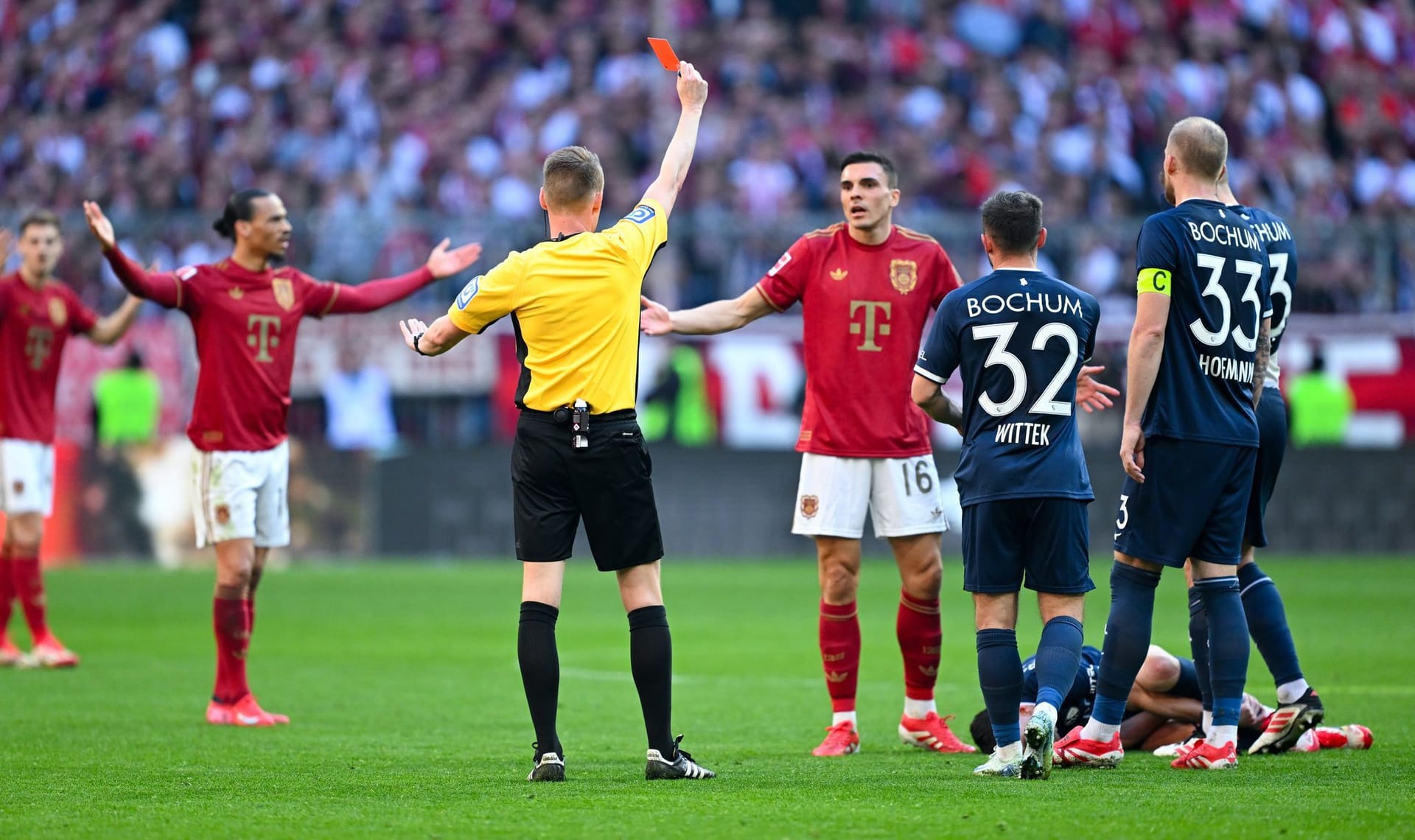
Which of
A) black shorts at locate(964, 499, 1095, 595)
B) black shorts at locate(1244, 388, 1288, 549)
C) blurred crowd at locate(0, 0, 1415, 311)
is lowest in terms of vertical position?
black shorts at locate(964, 499, 1095, 595)

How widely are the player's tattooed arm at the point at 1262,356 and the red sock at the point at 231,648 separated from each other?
5.13 metres

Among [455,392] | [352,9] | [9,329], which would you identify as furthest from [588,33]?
[9,329]

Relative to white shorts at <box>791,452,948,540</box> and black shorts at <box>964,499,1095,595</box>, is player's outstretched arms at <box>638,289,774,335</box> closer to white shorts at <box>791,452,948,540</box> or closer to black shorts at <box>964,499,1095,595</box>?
white shorts at <box>791,452,948,540</box>

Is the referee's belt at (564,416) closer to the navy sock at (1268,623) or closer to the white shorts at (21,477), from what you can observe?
the navy sock at (1268,623)

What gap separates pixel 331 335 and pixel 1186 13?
14117 millimetres

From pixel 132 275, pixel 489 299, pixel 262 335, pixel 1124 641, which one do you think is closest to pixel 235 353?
pixel 262 335

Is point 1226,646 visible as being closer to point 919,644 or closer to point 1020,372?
point 1020,372

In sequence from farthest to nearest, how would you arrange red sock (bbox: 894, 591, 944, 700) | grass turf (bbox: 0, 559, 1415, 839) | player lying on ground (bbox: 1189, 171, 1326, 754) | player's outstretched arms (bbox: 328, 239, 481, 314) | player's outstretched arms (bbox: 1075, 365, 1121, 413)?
player's outstretched arms (bbox: 328, 239, 481, 314)
red sock (bbox: 894, 591, 944, 700)
player lying on ground (bbox: 1189, 171, 1326, 754)
player's outstretched arms (bbox: 1075, 365, 1121, 413)
grass turf (bbox: 0, 559, 1415, 839)

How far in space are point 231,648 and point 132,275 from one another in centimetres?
197

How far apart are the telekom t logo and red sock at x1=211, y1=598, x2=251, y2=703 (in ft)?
4.25

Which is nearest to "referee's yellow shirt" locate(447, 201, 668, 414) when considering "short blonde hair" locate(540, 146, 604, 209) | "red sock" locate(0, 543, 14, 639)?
"short blonde hair" locate(540, 146, 604, 209)

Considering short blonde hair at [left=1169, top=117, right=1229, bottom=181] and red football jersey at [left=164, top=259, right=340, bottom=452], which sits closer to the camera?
short blonde hair at [left=1169, top=117, right=1229, bottom=181]

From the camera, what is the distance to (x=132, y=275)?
9.07 metres

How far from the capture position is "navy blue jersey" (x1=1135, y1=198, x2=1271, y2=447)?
7.06m
